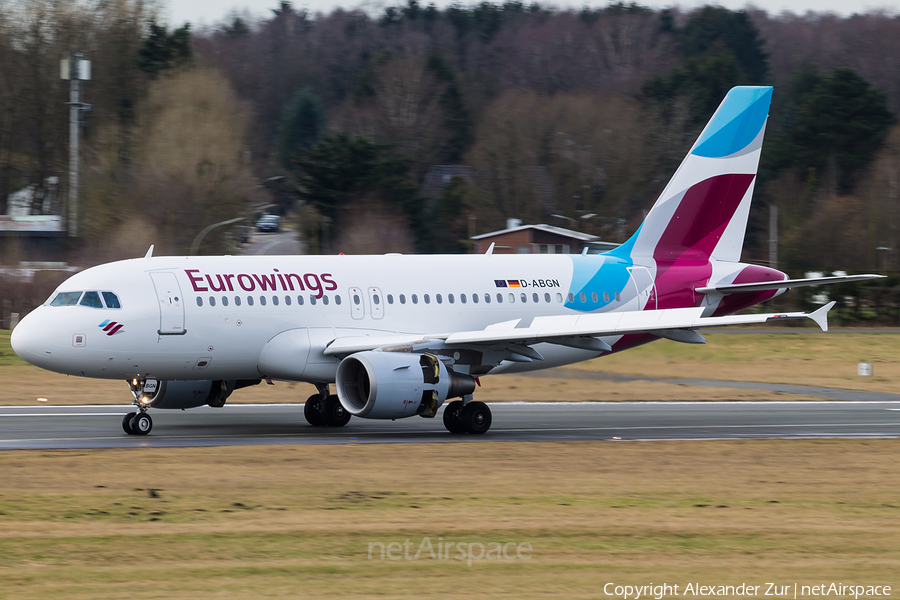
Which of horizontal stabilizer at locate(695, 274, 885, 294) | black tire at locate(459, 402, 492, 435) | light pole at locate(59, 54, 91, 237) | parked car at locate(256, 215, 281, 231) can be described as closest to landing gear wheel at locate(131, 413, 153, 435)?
black tire at locate(459, 402, 492, 435)

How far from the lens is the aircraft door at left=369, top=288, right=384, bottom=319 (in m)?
27.2

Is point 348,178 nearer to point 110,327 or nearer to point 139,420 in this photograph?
point 139,420

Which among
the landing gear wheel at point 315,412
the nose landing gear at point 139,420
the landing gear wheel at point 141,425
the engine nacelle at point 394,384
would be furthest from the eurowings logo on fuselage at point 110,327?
the landing gear wheel at point 315,412

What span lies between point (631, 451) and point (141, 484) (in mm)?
9706

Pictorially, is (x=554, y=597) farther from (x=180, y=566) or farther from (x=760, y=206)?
(x=760, y=206)

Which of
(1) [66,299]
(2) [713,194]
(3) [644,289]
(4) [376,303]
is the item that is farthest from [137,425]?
(2) [713,194]

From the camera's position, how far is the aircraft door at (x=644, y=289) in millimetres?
30109

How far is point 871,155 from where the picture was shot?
353 feet

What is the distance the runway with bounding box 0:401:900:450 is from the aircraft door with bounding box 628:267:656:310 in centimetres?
289

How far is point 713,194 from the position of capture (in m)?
31.8

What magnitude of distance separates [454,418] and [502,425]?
248cm

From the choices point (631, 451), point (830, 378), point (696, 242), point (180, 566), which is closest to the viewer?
point (180, 566)

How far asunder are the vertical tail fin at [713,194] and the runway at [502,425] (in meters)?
4.43

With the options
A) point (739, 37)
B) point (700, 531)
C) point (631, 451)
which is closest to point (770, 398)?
point (631, 451)
